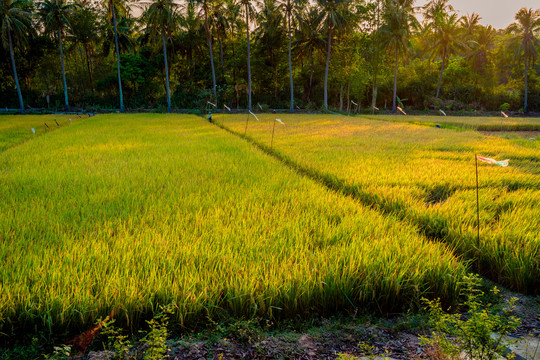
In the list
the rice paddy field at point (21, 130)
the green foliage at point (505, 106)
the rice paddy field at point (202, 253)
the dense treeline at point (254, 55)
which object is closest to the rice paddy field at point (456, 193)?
the rice paddy field at point (202, 253)

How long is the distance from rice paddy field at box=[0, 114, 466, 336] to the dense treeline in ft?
76.4

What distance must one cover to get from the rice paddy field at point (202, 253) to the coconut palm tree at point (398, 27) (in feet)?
90.0

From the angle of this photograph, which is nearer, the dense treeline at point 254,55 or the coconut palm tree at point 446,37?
the dense treeline at point 254,55

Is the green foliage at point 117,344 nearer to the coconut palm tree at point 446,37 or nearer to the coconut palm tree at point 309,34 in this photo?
the coconut palm tree at point 309,34

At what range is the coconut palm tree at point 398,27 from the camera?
26.7 meters

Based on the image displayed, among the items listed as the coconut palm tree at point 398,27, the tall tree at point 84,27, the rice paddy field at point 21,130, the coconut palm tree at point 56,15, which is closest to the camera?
the rice paddy field at point 21,130

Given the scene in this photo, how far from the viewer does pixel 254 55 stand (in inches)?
1180

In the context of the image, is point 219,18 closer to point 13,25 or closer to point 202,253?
point 13,25

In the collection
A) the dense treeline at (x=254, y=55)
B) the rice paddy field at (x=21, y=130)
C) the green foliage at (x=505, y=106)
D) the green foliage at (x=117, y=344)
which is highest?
the dense treeline at (x=254, y=55)

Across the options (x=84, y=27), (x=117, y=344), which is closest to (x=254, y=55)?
(x=84, y=27)

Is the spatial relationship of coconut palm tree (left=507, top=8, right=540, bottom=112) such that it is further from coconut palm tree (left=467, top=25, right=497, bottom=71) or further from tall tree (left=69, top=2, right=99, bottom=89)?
tall tree (left=69, top=2, right=99, bottom=89)

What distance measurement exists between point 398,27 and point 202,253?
30.8 meters

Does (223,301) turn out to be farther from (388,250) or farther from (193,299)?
(388,250)

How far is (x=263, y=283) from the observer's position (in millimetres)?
1596
